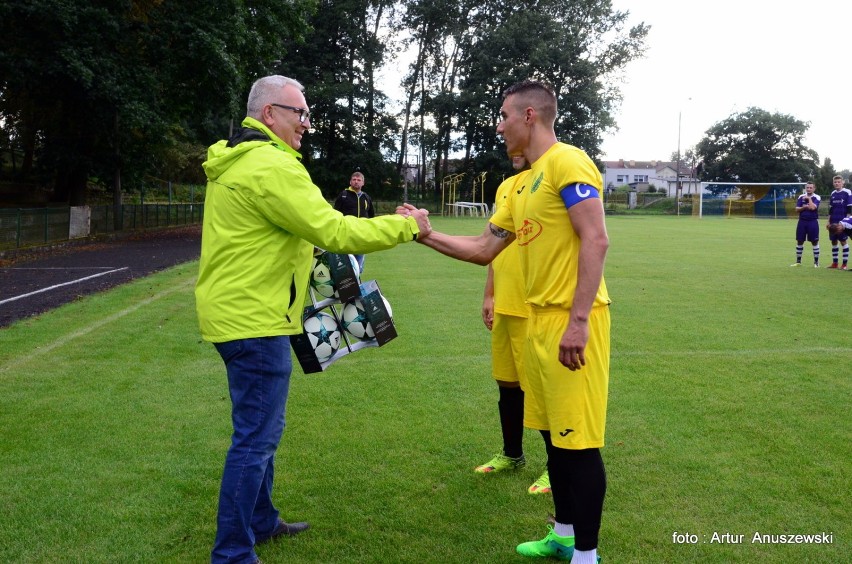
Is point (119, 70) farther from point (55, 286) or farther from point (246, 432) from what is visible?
point (246, 432)

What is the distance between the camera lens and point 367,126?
5859 centimetres

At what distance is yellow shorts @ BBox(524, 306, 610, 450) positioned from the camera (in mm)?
3242

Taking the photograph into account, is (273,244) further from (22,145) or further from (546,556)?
(22,145)

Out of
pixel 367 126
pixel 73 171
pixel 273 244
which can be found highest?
pixel 367 126

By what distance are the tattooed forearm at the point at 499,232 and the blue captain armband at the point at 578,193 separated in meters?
0.64

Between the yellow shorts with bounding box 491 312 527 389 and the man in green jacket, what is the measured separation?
51.0 inches

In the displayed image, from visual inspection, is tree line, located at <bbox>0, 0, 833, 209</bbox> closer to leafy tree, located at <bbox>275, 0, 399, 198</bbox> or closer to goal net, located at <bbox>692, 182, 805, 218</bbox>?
leafy tree, located at <bbox>275, 0, 399, 198</bbox>

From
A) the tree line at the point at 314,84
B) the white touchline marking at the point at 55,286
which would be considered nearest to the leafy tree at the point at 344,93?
the tree line at the point at 314,84

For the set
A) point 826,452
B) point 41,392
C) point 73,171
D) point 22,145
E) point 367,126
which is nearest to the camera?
point 826,452

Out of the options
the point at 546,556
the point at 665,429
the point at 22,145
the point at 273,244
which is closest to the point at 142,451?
the point at 273,244

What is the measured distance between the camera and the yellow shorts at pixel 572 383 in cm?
324

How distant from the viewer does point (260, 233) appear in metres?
3.26

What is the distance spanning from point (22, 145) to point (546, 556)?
3834 cm

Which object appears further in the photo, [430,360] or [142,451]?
[430,360]
